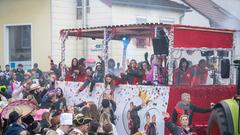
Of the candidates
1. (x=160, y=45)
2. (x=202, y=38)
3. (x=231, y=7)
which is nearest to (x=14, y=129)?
(x=160, y=45)

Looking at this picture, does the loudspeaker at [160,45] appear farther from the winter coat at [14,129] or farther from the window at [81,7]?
the window at [81,7]

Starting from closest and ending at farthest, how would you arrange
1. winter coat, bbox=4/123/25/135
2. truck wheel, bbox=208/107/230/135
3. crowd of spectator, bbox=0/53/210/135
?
winter coat, bbox=4/123/25/135, crowd of spectator, bbox=0/53/210/135, truck wheel, bbox=208/107/230/135

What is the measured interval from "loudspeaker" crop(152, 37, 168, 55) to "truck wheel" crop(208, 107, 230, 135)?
268 cm

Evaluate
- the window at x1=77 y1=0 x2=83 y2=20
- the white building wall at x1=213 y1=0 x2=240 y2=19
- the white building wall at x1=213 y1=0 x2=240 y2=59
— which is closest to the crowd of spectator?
the white building wall at x1=213 y1=0 x2=240 y2=59

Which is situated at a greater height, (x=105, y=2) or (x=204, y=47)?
(x=105, y=2)

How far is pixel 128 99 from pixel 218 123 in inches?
139

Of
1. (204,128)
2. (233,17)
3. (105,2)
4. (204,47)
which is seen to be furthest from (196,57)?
(105,2)

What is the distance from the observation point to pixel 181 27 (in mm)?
12555

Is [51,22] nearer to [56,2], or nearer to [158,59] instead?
[56,2]

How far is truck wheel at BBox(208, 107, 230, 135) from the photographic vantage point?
9.52m

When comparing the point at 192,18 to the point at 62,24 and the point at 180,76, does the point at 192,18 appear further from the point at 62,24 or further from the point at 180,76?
the point at 180,76

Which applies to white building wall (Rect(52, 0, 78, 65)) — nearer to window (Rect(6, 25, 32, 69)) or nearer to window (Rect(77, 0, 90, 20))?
window (Rect(77, 0, 90, 20))

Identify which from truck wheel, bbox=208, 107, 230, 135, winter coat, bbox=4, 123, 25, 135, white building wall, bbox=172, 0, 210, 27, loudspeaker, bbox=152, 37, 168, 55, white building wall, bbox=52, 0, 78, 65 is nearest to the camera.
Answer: winter coat, bbox=4, 123, 25, 135

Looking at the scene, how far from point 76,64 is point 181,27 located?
12.6ft
